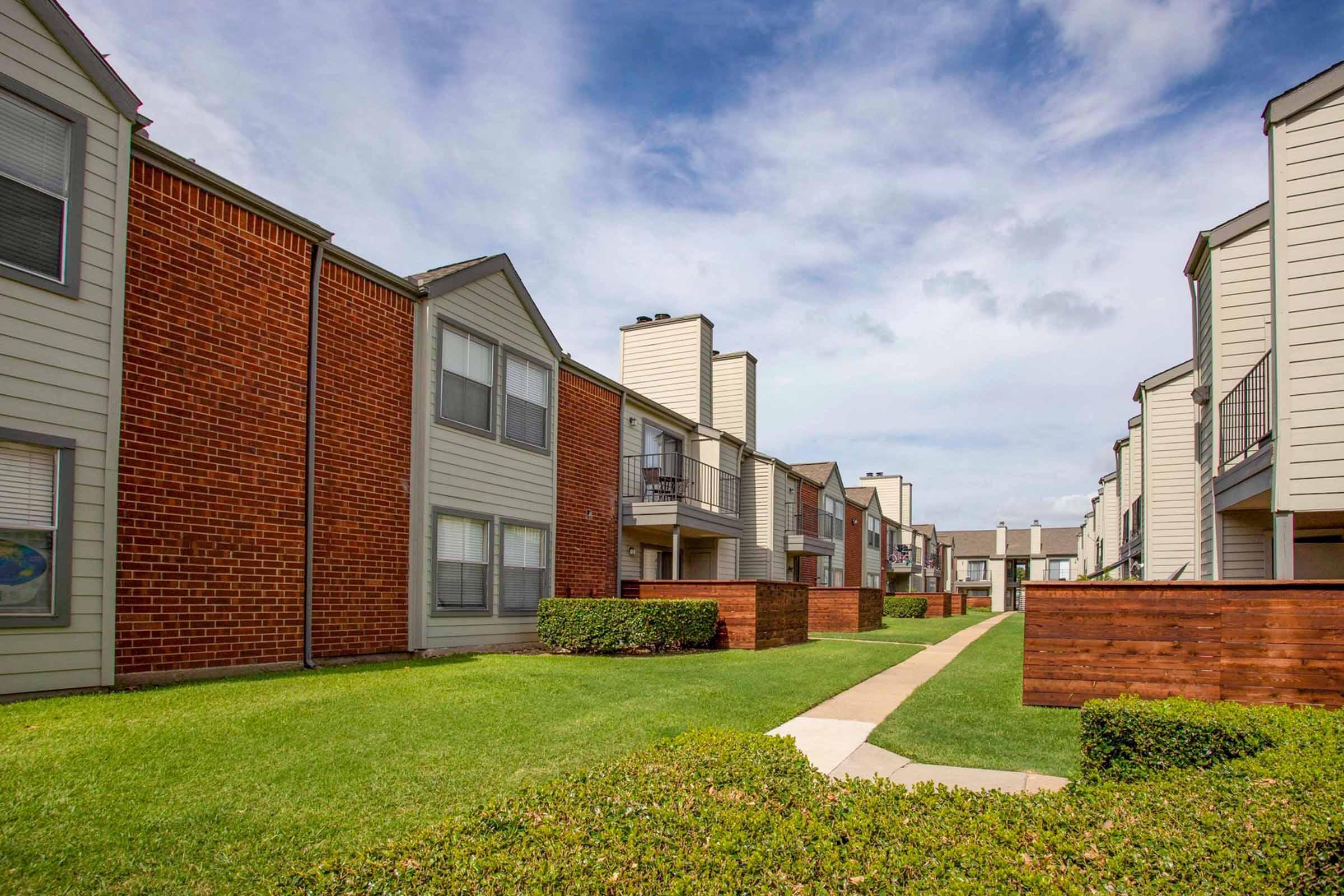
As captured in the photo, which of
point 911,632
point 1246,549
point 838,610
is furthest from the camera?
point 911,632

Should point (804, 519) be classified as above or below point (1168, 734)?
above

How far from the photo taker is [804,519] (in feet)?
104

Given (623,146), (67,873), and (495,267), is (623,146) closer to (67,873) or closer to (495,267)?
(495,267)

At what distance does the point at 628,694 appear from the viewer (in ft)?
31.3

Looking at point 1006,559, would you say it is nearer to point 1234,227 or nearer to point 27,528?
point 1234,227

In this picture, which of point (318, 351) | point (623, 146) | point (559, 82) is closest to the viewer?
point (318, 351)

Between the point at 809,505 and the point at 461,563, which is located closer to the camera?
the point at 461,563

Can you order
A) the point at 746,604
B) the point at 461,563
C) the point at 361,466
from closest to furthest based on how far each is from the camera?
1. the point at 361,466
2. the point at 461,563
3. the point at 746,604

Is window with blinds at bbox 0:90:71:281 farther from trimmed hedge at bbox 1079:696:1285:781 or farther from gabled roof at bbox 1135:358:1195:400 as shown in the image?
gabled roof at bbox 1135:358:1195:400

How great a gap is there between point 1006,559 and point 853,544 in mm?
38877

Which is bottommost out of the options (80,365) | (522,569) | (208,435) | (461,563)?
(522,569)

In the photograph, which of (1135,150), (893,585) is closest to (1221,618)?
(1135,150)

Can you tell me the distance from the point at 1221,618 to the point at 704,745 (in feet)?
22.4

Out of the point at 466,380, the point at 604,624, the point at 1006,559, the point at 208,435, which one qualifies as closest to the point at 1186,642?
the point at 604,624
